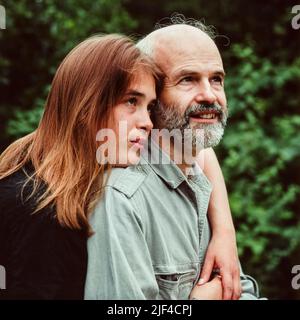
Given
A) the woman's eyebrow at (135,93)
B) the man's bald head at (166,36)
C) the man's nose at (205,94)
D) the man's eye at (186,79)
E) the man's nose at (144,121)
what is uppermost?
the man's bald head at (166,36)

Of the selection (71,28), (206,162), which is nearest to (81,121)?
(206,162)

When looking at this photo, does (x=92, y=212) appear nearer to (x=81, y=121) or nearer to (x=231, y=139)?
(x=81, y=121)

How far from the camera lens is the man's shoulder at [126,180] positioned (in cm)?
165

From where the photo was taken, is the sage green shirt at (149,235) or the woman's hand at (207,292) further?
the woman's hand at (207,292)

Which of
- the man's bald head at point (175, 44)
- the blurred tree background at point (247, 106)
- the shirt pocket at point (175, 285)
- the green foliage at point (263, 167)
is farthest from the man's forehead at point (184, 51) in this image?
the green foliage at point (263, 167)

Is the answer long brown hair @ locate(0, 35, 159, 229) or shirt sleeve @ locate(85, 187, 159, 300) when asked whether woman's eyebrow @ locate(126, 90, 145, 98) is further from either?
shirt sleeve @ locate(85, 187, 159, 300)

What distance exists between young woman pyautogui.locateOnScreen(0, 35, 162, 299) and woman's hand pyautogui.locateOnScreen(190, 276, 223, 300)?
38 cm

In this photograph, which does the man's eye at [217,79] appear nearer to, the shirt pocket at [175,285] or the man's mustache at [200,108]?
the man's mustache at [200,108]

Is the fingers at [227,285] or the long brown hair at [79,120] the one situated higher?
the long brown hair at [79,120]

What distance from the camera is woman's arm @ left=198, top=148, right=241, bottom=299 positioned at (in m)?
1.89

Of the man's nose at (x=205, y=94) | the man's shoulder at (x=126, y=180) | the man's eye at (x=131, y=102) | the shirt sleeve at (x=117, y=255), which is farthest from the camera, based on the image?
the man's nose at (x=205, y=94)

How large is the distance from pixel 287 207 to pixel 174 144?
2197 mm

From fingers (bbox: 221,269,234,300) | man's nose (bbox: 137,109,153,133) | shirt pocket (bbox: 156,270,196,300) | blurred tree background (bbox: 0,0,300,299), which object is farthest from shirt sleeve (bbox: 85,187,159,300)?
blurred tree background (bbox: 0,0,300,299)

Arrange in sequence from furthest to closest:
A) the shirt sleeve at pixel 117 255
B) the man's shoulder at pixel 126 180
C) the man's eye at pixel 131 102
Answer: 1. the man's eye at pixel 131 102
2. the man's shoulder at pixel 126 180
3. the shirt sleeve at pixel 117 255
